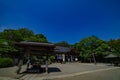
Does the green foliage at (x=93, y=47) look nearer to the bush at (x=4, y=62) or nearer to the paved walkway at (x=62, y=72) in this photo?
the paved walkway at (x=62, y=72)

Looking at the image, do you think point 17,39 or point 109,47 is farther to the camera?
point 109,47

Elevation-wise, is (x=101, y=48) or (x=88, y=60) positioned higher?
(x=101, y=48)

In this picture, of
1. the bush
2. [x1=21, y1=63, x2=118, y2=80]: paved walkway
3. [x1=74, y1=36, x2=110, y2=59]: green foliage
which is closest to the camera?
[x1=21, y1=63, x2=118, y2=80]: paved walkway

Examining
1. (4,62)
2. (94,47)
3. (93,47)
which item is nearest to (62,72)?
(4,62)

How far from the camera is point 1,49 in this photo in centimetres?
2491

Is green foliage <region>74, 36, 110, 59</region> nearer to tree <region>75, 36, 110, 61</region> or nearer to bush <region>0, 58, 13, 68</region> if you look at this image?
tree <region>75, 36, 110, 61</region>

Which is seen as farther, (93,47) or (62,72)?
(93,47)

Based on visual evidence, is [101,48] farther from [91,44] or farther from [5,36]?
[5,36]

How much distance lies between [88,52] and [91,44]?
115 inches

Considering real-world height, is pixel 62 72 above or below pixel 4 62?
below

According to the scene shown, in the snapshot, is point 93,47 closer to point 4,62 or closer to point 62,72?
point 62,72

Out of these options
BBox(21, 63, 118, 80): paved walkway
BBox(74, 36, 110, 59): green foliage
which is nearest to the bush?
BBox(21, 63, 118, 80): paved walkway

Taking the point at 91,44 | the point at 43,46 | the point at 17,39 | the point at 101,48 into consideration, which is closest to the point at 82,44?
the point at 91,44

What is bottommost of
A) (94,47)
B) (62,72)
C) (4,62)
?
(62,72)
